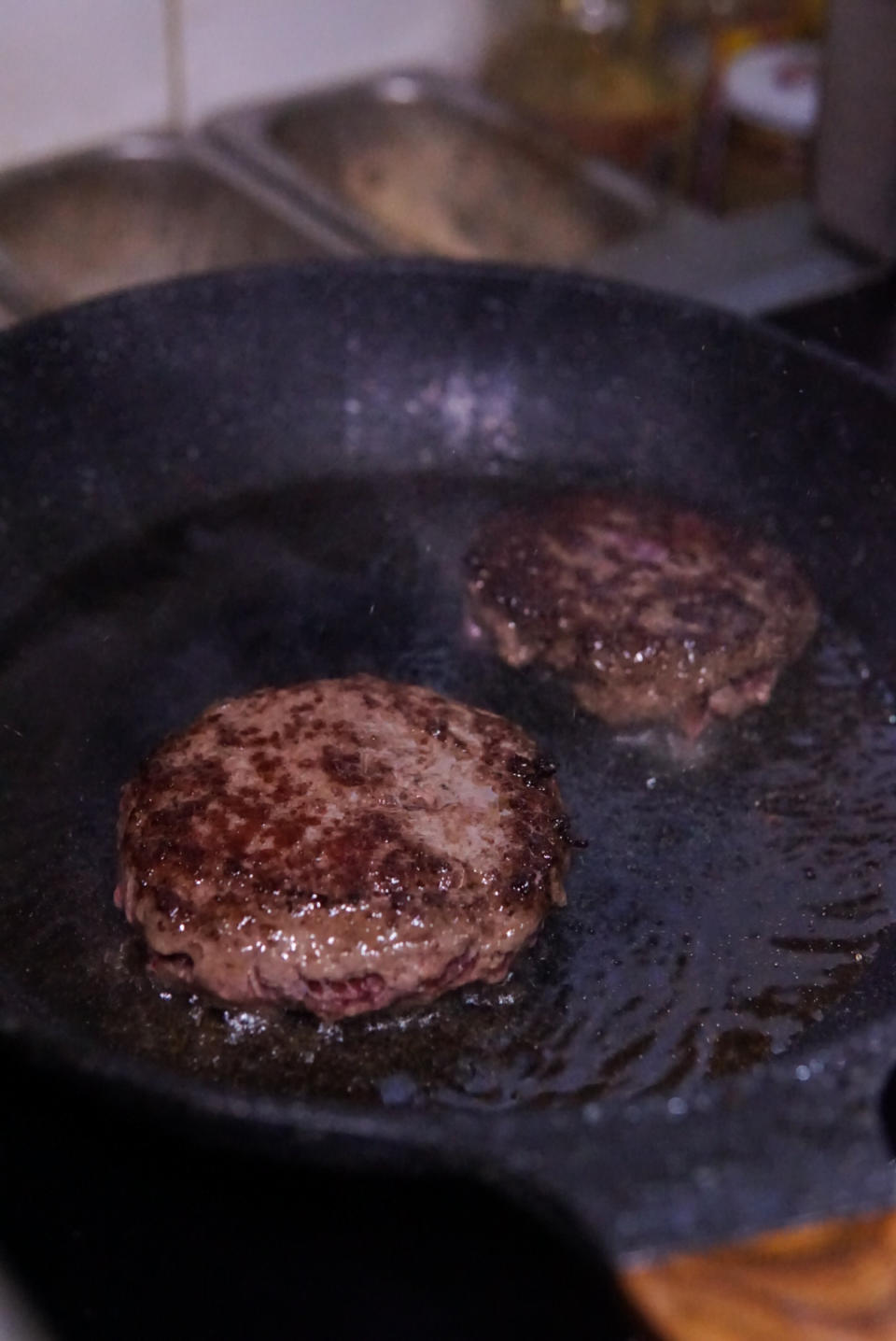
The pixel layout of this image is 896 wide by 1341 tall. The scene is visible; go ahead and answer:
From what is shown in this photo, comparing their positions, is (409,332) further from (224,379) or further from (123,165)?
(123,165)

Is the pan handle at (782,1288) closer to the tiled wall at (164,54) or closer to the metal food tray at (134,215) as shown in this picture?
the metal food tray at (134,215)

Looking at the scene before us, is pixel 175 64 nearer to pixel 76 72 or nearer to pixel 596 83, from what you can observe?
pixel 76 72

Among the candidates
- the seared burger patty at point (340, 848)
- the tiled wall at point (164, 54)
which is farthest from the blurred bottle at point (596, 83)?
the seared burger patty at point (340, 848)

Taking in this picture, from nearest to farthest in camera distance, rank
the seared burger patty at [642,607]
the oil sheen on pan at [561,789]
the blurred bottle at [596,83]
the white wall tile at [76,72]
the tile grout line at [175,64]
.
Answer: the oil sheen on pan at [561,789] < the seared burger patty at [642,607] < the white wall tile at [76,72] < the tile grout line at [175,64] < the blurred bottle at [596,83]

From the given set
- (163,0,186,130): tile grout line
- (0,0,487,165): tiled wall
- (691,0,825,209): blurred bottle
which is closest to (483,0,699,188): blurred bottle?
(691,0,825,209): blurred bottle

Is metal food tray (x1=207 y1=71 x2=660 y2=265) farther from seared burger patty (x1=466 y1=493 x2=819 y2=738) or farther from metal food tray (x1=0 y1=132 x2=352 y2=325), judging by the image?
seared burger patty (x1=466 y1=493 x2=819 y2=738)

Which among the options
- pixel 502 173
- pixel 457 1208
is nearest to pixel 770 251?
pixel 502 173
